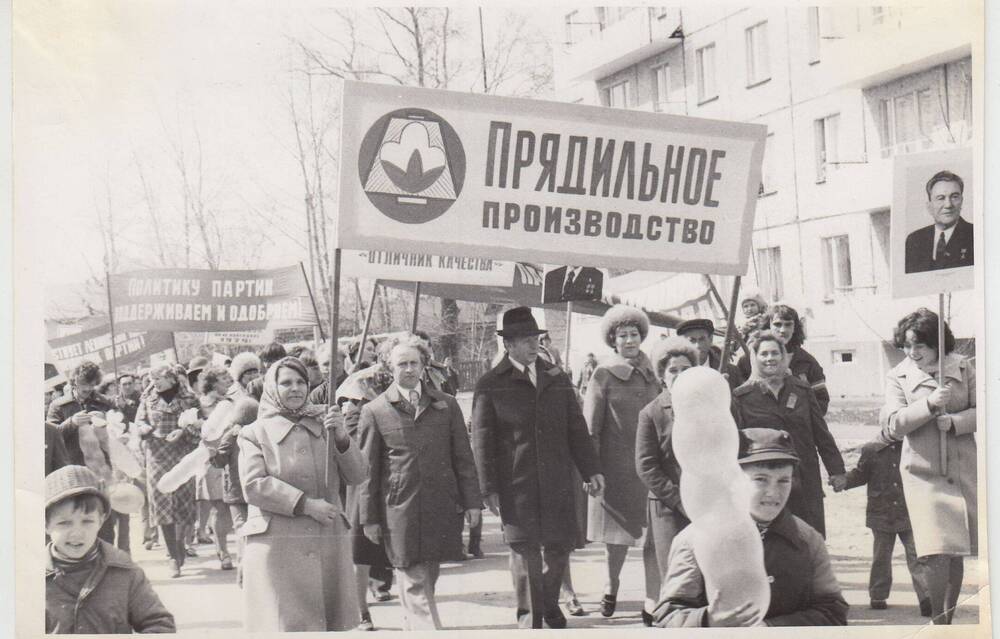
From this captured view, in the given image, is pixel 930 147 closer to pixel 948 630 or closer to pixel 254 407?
pixel 948 630

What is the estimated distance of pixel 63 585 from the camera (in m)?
5.78

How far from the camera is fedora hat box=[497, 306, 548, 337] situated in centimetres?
596

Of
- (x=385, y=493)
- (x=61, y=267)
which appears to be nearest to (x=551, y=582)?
(x=385, y=493)

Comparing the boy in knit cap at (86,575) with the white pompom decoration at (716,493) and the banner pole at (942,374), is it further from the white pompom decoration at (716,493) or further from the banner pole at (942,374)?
the banner pole at (942,374)

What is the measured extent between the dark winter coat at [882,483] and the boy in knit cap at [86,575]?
10.6 feet

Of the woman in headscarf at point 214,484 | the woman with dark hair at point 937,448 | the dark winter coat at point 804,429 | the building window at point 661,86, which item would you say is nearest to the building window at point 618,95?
the building window at point 661,86

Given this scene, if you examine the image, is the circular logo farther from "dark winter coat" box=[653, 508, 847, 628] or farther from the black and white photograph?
"dark winter coat" box=[653, 508, 847, 628]

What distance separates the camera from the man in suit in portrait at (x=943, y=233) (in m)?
6.06

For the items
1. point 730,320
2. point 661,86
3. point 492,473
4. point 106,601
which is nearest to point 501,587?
point 492,473

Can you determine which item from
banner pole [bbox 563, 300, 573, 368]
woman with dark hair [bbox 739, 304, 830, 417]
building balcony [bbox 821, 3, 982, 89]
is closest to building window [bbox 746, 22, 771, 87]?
building balcony [bbox 821, 3, 982, 89]

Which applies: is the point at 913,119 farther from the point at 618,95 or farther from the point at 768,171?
the point at 618,95

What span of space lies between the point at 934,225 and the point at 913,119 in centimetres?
50

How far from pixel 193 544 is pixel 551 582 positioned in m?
1.66

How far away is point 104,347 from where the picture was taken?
5.98 meters
